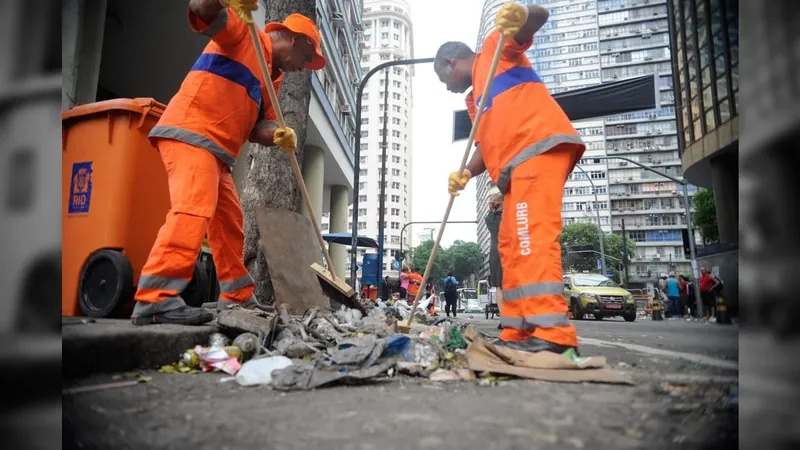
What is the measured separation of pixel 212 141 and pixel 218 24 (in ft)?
1.99

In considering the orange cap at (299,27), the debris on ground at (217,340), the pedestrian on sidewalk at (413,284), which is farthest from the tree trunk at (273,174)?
the pedestrian on sidewalk at (413,284)

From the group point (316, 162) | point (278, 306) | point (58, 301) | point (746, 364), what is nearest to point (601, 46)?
point (746, 364)

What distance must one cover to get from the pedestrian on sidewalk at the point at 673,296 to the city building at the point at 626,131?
3 cm

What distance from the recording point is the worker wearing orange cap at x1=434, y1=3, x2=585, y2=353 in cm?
169

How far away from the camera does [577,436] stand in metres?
0.74

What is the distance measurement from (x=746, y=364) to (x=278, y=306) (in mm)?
2929

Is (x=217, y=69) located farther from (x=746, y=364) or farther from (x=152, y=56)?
(x=152, y=56)

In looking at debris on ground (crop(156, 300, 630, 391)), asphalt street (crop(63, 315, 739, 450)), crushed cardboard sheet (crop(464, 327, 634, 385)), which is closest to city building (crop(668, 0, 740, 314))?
asphalt street (crop(63, 315, 739, 450))

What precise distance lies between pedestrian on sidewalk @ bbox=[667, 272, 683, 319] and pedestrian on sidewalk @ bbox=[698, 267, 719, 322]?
0.18 feet

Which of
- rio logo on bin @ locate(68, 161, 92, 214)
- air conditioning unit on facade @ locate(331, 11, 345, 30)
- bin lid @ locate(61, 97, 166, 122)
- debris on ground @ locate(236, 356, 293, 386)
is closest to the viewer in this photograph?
debris on ground @ locate(236, 356, 293, 386)

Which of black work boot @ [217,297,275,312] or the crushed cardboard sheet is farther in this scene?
black work boot @ [217,297,275,312]

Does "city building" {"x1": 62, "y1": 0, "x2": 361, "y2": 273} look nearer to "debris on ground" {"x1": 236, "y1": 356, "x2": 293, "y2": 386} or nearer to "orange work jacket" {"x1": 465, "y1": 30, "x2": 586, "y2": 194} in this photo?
"debris on ground" {"x1": 236, "y1": 356, "x2": 293, "y2": 386}

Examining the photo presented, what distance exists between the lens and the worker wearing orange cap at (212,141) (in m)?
1.94

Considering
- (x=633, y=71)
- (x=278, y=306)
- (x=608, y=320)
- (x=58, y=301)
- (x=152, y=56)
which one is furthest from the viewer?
(x=152, y=56)
